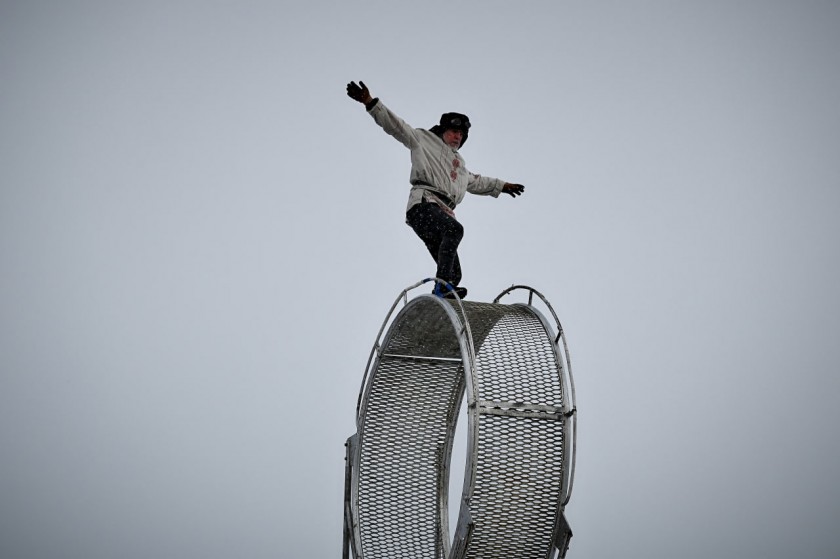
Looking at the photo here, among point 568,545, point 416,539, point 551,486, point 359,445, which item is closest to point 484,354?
point 551,486

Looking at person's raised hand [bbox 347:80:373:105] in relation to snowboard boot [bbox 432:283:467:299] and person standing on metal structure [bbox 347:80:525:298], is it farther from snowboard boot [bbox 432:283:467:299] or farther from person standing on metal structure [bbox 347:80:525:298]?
snowboard boot [bbox 432:283:467:299]

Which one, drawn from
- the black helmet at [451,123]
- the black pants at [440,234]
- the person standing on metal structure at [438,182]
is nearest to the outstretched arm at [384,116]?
the person standing on metal structure at [438,182]

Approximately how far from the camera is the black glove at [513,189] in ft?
44.1

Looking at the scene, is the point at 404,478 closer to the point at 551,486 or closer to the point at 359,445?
the point at 359,445

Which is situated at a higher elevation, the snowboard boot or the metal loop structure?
the snowboard boot

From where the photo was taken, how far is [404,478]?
47.1ft

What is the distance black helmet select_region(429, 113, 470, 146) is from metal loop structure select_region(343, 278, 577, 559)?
2.21 metres

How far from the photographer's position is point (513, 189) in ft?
44.5

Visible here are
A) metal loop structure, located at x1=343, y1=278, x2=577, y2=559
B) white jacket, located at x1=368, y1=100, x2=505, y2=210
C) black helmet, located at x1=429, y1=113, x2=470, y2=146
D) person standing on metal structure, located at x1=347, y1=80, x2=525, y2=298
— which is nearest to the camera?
metal loop structure, located at x1=343, y1=278, x2=577, y2=559

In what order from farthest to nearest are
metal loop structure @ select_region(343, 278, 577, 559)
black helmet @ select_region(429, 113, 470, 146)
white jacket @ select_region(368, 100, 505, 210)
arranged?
black helmet @ select_region(429, 113, 470, 146), white jacket @ select_region(368, 100, 505, 210), metal loop structure @ select_region(343, 278, 577, 559)

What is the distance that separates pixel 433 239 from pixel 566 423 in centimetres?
289

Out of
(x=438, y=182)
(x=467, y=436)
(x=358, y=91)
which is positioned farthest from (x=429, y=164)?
(x=467, y=436)

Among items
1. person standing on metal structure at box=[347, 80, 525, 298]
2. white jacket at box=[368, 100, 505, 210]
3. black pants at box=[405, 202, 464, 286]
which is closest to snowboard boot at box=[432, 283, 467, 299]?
person standing on metal structure at box=[347, 80, 525, 298]

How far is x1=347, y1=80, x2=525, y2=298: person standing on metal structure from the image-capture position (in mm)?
11742
